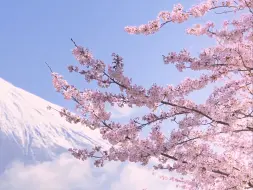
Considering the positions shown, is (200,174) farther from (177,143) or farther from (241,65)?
(241,65)

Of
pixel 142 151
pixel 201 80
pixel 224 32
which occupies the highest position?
pixel 224 32

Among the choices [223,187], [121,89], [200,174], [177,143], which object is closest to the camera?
[121,89]

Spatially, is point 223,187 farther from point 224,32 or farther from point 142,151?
point 224,32

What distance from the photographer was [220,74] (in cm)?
744

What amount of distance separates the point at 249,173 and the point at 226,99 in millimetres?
1608

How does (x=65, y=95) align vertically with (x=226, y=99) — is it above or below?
below

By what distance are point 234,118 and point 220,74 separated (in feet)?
2.44

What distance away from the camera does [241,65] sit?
7.45 metres

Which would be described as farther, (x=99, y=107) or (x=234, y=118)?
(x=99, y=107)

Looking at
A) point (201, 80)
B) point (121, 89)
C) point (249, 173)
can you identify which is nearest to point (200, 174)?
point (249, 173)

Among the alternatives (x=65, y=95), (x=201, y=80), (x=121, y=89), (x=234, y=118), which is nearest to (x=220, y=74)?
(x=201, y=80)

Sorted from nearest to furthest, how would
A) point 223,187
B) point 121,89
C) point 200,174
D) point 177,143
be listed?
point 121,89 < point 177,143 < point 200,174 < point 223,187

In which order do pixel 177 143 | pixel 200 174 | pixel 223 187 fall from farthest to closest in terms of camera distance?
1. pixel 223 187
2. pixel 200 174
3. pixel 177 143

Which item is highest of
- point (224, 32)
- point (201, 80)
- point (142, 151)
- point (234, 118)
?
point (224, 32)
